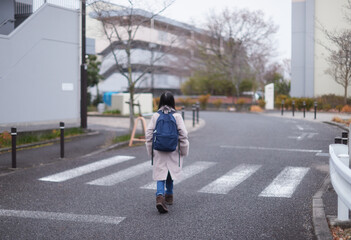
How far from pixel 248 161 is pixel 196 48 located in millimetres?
34112

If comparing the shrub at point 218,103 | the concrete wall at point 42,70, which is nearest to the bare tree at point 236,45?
the shrub at point 218,103

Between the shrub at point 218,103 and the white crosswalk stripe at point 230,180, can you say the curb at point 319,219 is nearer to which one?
the white crosswalk stripe at point 230,180

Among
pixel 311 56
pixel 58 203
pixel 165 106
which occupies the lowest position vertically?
pixel 58 203

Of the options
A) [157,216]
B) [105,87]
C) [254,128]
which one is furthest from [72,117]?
[105,87]

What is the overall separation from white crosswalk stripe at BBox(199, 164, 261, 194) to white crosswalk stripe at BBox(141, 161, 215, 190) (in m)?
0.65

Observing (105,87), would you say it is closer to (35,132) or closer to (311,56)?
(311,56)

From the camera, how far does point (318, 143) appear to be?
→ 1371cm

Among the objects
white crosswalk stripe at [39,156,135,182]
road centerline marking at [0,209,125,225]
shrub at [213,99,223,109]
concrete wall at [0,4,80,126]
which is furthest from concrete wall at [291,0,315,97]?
road centerline marking at [0,209,125,225]

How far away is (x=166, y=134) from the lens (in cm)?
593

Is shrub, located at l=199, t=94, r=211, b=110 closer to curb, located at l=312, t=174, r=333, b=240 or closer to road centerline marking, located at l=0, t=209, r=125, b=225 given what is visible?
curb, located at l=312, t=174, r=333, b=240

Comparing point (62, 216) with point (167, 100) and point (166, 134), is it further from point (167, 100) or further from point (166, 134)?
point (167, 100)

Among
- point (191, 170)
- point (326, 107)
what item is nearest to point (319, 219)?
point (191, 170)

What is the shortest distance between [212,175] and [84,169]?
9.40ft

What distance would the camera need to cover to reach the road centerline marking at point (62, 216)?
570 cm
